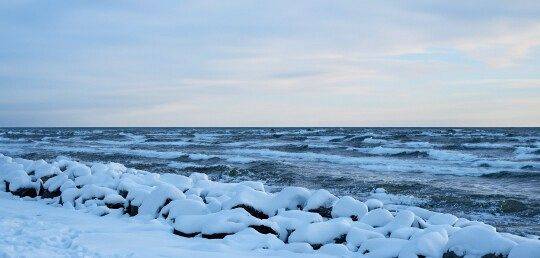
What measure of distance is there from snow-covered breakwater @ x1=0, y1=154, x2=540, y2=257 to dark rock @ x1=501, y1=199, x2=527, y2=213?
209 cm

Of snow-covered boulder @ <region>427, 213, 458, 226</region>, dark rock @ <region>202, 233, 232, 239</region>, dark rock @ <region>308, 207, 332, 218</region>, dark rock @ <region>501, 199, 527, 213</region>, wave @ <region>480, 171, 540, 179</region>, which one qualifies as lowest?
dark rock @ <region>501, 199, 527, 213</region>

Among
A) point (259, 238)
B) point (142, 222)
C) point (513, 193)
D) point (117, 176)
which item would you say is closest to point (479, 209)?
point (513, 193)

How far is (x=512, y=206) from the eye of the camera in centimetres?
1028

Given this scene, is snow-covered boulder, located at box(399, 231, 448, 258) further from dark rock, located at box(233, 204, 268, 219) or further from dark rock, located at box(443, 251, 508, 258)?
dark rock, located at box(233, 204, 268, 219)

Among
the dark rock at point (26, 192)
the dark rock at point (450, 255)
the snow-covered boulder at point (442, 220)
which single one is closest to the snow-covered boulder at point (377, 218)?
the snow-covered boulder at point (442, 220)

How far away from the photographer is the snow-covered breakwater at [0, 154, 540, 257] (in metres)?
5.60

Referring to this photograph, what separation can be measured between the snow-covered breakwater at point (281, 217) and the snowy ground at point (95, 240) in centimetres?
32

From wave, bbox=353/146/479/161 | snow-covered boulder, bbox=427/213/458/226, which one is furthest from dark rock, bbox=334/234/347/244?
wave, bbox=353/146/479/161

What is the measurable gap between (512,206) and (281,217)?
18.8 ft

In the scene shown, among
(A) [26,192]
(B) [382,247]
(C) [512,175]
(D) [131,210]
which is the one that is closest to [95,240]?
(D) [131,210]

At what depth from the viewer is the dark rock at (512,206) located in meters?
9.93

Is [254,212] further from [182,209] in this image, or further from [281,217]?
[182,209]

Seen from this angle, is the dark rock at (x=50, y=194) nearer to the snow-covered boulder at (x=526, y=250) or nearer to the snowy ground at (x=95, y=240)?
the snowy ground at (x=95, y=240)

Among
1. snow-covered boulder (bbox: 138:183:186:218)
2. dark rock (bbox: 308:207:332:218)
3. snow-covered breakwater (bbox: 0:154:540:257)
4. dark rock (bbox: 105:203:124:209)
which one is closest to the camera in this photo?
snow-covered breakwater (bbox: 0:154:540:257)
